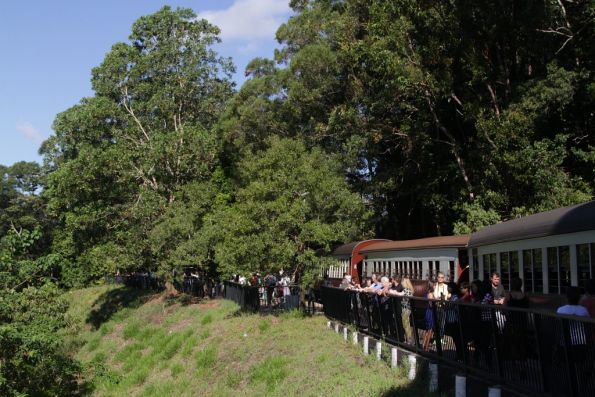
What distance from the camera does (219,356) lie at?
67.2 ft

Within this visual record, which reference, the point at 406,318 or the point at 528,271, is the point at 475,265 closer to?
the point at 528,271

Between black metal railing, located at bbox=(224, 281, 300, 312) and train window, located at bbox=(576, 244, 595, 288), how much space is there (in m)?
12.3

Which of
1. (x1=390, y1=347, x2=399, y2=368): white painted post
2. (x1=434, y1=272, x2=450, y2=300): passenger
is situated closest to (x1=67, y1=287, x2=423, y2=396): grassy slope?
(x1=390, y1=347, x2=399, y2=368): white painted post

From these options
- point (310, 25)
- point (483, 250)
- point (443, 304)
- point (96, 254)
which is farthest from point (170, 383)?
point (310, 25)

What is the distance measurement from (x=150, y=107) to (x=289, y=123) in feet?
27.6

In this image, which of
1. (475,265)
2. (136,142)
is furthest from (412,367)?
(136,142)

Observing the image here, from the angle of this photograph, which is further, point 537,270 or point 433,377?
point 537,270

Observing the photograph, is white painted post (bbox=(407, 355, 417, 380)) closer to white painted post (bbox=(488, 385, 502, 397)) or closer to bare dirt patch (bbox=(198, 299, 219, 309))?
white painted post (bbox=(488, 385, 502, 397))

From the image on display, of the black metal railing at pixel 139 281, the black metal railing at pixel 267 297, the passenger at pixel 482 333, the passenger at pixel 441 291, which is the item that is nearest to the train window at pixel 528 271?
the passenger at pixel 441 291

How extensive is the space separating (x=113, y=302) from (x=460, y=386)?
4114cm

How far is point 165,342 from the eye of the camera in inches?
1071

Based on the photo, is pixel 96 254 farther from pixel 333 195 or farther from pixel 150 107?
pixel 333 195

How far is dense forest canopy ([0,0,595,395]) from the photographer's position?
72.1 ft

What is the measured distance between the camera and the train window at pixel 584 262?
468 inches
